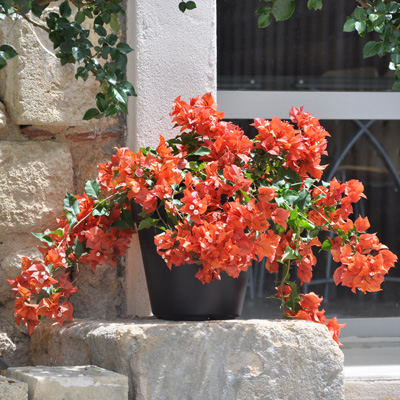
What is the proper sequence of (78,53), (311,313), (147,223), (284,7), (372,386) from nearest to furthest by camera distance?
(284,7)
(78,53)
(147,223)
(311,313)
(372,386)

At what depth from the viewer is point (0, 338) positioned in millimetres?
2168

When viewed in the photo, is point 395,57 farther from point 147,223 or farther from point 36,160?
point 36,160

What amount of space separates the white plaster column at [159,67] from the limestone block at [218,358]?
1.53ft

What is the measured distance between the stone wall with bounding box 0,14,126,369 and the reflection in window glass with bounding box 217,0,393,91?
74 cm

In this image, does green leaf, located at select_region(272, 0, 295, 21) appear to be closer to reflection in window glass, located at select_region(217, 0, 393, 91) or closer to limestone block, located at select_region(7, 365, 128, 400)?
limestone block, located at select_region(7, 365, 128, 400)

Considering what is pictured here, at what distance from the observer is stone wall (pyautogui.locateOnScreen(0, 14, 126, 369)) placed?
7.09ft

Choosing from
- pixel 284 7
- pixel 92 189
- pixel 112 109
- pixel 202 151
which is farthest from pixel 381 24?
pixel 92 189

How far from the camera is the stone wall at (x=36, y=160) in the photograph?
2162 mm

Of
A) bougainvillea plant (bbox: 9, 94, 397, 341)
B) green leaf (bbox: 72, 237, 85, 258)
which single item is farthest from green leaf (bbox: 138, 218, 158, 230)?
green leaf (bbox: 72, 237, 85, 258)

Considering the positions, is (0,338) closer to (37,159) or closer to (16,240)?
(16,240)

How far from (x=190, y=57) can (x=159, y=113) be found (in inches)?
8.6

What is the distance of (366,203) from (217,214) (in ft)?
4.11

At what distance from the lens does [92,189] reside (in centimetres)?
204

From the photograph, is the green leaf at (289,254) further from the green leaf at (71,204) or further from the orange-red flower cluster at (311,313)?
the green leaf at (71,204)
